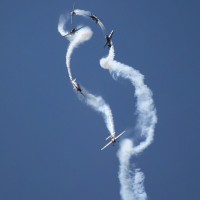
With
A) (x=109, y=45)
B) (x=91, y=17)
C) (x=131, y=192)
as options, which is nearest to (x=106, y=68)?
(x=109, y=45)

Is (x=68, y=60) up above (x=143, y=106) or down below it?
above

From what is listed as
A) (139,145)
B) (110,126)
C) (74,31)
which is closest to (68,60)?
(74,31)

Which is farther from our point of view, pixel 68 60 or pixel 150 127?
pixel 68 60

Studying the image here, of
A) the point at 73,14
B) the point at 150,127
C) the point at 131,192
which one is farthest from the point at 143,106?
the point at 73,14

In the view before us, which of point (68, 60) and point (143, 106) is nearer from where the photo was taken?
point (143, 106)

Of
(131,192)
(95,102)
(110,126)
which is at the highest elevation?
(95,102)

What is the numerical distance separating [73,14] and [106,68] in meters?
7.52

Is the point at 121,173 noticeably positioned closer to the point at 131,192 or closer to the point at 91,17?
the point at 131,192

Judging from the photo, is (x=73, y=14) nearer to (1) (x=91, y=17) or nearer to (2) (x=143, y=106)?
(1) (x=91, y=17)

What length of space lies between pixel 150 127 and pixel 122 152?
4.58 metres

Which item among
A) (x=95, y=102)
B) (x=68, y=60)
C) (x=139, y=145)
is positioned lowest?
(x=139, y=145)

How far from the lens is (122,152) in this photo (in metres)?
53.0

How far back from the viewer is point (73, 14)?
53594 mm

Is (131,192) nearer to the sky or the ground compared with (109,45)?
nearer to the ground
